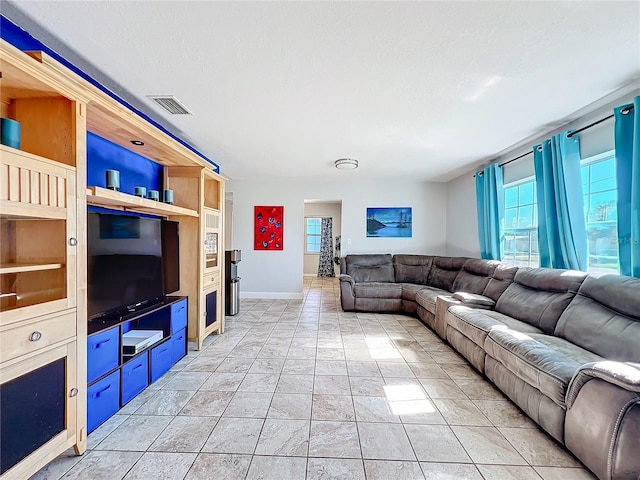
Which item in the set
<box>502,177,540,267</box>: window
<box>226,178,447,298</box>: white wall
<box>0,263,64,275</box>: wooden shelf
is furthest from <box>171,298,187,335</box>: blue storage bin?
<box>502,177,540,267</box>: window

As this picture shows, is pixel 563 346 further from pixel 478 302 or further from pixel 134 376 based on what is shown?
pixel 134 376

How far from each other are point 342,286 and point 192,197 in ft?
9.16

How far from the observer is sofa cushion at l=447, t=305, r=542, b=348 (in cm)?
246

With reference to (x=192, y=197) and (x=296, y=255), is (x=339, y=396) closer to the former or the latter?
(x=192, y=197)

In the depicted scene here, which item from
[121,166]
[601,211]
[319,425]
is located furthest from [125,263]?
[601,211]

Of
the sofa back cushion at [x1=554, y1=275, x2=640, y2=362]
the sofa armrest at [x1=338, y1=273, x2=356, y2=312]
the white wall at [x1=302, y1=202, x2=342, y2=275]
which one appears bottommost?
the sofa armrest at [x1=338, y1=273, x2=356, y2=312]

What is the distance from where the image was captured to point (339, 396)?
219 cm

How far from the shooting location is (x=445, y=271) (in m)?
4.86

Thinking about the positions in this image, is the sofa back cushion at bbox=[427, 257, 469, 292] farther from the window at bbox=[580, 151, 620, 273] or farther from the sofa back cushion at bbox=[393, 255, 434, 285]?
the window at bbox=[580, 151, 620, 273]

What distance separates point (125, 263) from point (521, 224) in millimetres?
4594

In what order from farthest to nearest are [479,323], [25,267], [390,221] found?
[390,221]
[479,323]
[25,267]

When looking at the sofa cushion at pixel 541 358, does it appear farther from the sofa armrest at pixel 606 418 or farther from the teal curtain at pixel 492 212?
the teal curtain at pixel 492 212

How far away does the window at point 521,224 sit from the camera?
3.58 meters

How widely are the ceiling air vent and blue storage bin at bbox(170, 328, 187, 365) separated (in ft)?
6.86
